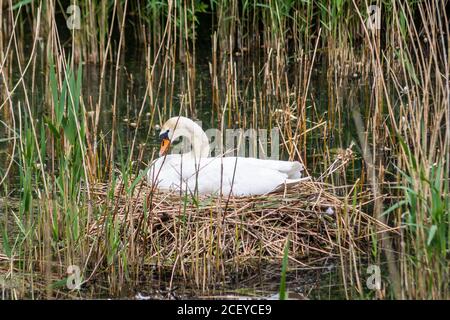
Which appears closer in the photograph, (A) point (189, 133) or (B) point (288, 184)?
(B) point (288, 184)

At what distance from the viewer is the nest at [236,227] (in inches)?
215

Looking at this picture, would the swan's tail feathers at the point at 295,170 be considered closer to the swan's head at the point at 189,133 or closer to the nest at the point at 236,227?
the nest at the point at 236,227

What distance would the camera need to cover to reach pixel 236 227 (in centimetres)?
564

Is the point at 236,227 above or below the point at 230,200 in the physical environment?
below

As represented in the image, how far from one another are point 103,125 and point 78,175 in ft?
11.1

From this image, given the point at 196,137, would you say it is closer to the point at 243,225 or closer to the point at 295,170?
the point at 295,170

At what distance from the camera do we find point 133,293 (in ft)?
17.2

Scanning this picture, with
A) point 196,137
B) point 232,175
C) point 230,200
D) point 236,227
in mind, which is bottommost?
point 236,227

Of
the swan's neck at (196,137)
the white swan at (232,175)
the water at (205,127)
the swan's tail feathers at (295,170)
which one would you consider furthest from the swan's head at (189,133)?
the swan's tail feathers at (295,170)

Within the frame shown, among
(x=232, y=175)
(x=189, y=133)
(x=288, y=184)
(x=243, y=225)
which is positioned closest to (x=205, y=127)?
(x=189, y=133)

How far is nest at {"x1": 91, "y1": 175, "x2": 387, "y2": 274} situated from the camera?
17.9 feet

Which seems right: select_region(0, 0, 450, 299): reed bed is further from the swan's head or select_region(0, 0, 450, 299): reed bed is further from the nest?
the swan's head

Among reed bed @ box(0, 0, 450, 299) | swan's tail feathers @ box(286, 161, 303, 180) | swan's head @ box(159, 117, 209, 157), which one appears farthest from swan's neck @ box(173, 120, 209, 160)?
swan's tail feathers @ box(286, 161, 303, 180)
